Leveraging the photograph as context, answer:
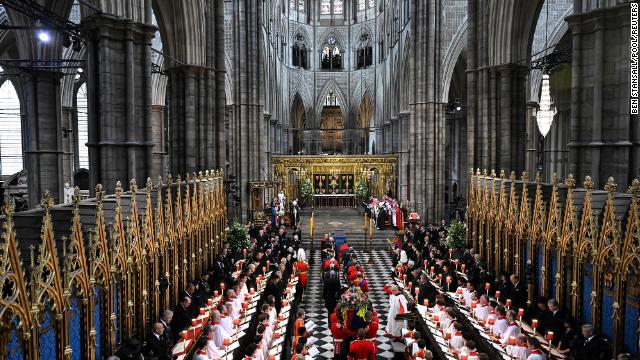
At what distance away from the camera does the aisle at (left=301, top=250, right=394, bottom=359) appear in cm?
1234

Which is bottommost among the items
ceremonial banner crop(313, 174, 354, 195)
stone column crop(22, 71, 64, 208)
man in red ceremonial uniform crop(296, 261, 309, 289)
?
man in red ceremonial uniform crop(296, 261, 309, 289)

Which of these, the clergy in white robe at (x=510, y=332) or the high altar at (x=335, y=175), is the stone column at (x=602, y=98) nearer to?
the clergy in white robe at (x=510, y=332)

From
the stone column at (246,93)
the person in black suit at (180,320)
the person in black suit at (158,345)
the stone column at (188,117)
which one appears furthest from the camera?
the stone column at (246,93)

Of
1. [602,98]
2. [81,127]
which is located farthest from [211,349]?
[81,127]

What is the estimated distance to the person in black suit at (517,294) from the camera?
1113 cm

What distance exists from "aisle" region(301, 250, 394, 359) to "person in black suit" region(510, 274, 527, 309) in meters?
3.21

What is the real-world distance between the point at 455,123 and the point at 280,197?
20.4 metres

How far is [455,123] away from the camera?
4269 cm

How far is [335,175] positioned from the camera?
3875 cm

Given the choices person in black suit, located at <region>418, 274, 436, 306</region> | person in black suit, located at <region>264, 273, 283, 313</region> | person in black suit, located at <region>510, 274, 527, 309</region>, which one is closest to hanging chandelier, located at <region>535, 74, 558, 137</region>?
person in black suit, located at <region>510, 274, 527, 309</region>

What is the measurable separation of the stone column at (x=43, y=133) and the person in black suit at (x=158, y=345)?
15507 mm

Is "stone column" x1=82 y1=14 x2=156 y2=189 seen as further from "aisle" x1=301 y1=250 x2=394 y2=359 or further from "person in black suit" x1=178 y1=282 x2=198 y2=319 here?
"aisle" x1=301 y1=250 x2=394 y2=359

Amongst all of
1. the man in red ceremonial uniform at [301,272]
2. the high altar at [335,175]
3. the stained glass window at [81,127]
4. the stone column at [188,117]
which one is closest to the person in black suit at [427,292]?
the man in red ceremonial uniform at [301,272]

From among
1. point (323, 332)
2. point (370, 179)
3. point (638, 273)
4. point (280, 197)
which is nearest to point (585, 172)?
point (638, 273)
